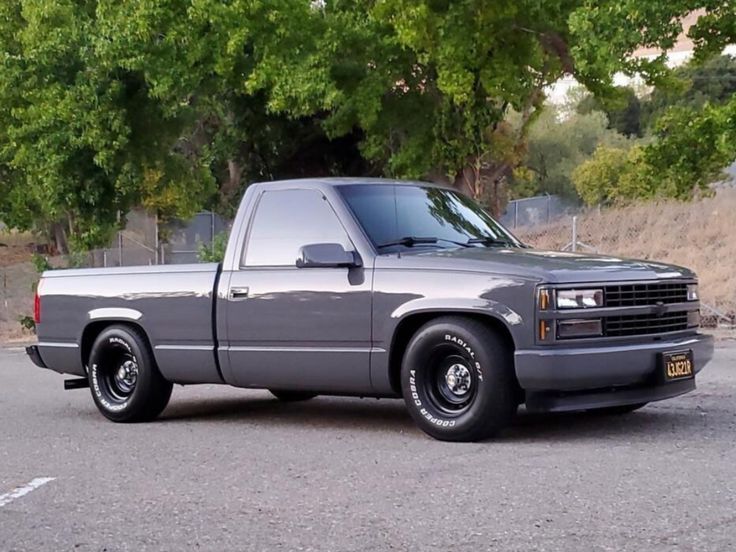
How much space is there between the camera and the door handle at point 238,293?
899cm

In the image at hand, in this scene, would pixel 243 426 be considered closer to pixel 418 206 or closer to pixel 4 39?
pixel 418 206

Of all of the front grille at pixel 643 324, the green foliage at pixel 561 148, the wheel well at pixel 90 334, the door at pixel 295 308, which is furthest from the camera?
the green foliage at pixel 561 148

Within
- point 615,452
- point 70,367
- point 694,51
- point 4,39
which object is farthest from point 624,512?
point 4,39

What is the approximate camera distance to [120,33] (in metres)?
22.5

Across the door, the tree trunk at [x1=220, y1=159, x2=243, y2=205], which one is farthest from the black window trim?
the tree trunk at [x1=220, y1=159, x2=243, y2=205]

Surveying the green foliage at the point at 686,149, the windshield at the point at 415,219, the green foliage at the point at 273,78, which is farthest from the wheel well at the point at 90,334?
the green foliage at the point at 686,149

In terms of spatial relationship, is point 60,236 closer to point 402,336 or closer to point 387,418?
point 387,418

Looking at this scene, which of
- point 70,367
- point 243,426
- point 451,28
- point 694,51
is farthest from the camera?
point 451,28

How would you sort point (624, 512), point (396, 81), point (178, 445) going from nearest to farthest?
point (624, 512), point (178, 445), point (396, 81)

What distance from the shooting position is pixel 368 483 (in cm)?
673

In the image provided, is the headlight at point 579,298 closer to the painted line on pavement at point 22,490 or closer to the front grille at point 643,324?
the front grille at point 643,324

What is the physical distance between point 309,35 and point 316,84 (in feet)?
4.48

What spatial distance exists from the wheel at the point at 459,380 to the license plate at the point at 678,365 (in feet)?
3.33

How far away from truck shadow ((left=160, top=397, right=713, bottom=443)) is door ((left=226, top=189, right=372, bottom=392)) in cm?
58
